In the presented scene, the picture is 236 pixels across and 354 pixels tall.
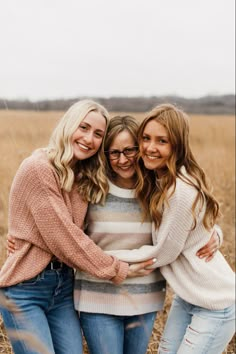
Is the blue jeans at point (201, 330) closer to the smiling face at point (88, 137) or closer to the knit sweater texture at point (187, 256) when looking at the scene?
the knit sweater texture at point (187, 256)

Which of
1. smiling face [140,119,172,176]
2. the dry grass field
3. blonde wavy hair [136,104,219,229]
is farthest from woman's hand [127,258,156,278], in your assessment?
the dry grass field

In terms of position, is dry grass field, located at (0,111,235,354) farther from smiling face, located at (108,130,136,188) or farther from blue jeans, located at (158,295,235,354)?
smiling face, located at (108,130,136,188)

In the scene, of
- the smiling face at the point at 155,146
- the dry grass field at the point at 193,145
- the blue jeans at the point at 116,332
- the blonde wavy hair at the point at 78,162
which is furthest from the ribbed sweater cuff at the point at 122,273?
the dry grass field at the point at 193,145

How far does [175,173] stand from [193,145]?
1046 cm

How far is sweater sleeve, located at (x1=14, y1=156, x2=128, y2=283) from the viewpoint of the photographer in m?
2.45

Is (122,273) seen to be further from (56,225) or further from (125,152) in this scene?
(125,152)

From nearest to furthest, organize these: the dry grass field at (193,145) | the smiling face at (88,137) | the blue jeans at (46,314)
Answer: the blue jeans at (46,314) → the smiling face at (88,137) → the dry grass field at (193,145)

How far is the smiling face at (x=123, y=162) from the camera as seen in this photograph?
2.64 metres

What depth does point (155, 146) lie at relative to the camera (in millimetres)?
2539

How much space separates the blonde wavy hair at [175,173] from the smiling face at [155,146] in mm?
17

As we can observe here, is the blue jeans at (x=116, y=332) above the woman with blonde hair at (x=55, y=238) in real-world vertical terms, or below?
below

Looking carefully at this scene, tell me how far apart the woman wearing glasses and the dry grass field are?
2.28 feet

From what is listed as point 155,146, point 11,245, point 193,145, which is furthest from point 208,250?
point 193,145

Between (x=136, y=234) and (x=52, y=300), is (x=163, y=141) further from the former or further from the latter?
(x=52, y=300)
